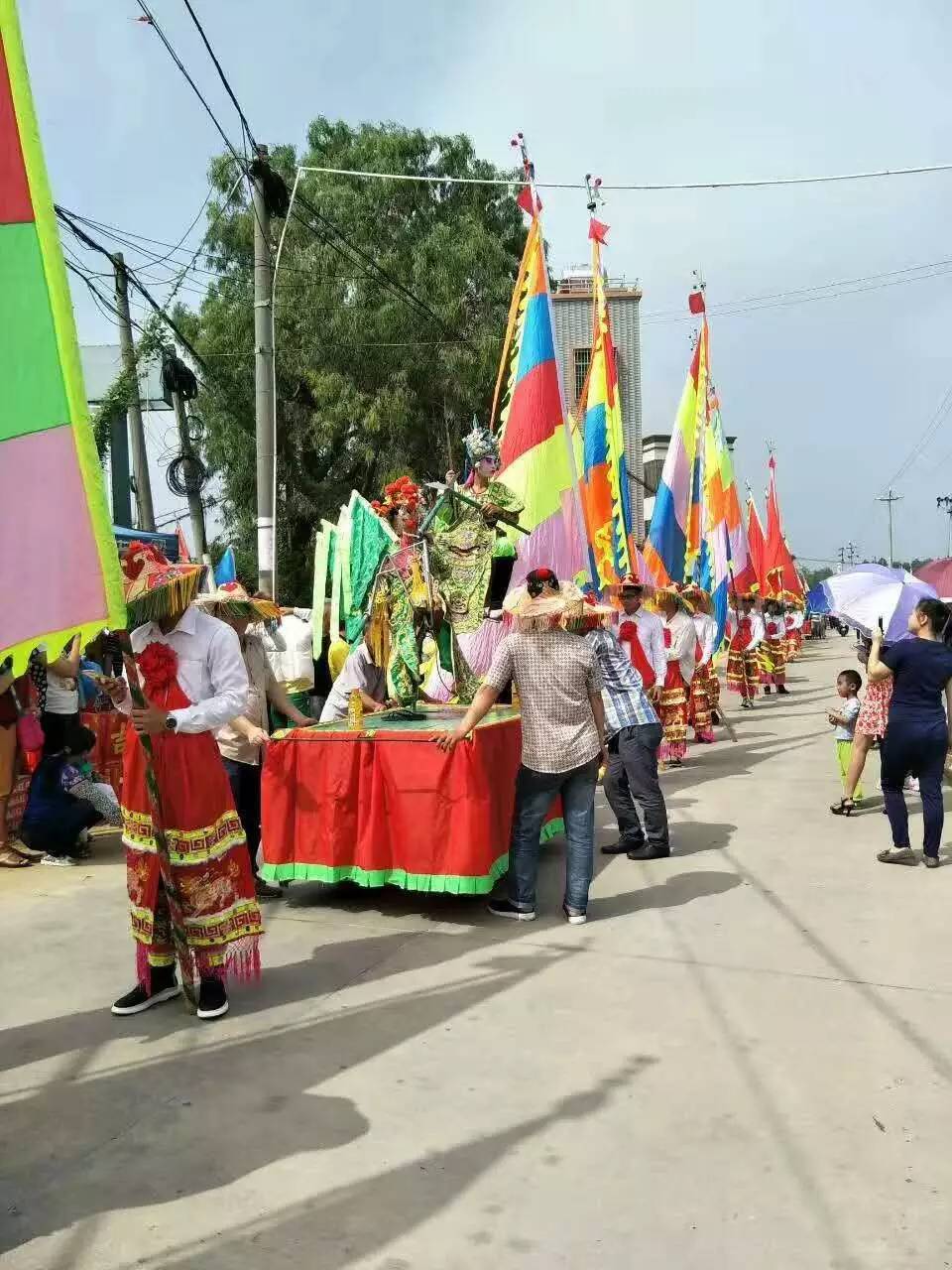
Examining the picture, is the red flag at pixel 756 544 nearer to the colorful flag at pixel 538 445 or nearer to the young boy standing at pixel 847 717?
the young boy standing at pixel 847 717

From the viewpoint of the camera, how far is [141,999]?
14.8 feet

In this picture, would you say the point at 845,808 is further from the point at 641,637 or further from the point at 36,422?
the point at 36,422

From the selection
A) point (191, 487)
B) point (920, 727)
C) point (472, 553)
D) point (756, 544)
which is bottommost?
point (920, 727)

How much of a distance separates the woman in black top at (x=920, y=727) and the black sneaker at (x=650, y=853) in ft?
4.43

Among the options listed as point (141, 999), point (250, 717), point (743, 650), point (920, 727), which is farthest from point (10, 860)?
point (743, 650)

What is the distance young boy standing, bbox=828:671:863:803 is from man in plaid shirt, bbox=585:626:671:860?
8.95ft

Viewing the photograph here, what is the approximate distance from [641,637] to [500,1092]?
600 centimetres

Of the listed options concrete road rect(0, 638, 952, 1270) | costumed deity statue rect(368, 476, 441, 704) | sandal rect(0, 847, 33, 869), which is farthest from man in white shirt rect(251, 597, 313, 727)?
concrete road rect(0, 638, 952, 1270)

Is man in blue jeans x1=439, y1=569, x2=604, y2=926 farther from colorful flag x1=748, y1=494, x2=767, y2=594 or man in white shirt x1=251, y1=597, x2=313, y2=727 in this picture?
colorful flag x1=748, y1=494, x2=767, y2=594

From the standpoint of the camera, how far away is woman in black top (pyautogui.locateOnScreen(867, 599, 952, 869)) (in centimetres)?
675

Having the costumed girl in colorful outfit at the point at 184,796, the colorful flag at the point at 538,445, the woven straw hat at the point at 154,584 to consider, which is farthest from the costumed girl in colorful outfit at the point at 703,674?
the woven straw hat at the point at 154,584

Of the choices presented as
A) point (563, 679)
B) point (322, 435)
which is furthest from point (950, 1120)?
point (322, 435)

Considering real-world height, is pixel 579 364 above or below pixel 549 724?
above

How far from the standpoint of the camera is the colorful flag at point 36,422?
9.58 ft
